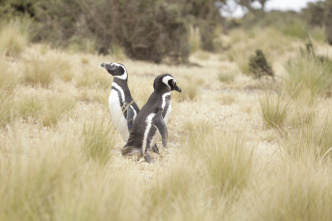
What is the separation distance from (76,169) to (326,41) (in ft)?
49.6

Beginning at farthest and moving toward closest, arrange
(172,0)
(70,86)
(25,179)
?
1. (172,0)
2. (70,86)
3. (25,179)

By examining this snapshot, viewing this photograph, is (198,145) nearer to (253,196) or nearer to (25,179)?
(253,196)

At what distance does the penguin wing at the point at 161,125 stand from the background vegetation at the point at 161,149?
0.21 metres

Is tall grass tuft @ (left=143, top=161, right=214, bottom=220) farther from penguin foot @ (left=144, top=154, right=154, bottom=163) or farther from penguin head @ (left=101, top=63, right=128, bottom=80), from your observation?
penguin head @ (left=101, top=63, right=128, bottom=80)

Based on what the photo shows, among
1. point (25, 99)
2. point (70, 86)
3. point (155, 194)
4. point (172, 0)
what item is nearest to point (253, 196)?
point (155, 194)

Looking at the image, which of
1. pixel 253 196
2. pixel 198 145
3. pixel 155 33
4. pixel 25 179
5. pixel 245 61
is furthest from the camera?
pixel 155 33

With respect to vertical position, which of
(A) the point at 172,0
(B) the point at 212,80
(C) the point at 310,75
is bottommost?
(B) the point at 212,80

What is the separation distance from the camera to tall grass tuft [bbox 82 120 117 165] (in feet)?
9.83

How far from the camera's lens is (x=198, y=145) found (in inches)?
127

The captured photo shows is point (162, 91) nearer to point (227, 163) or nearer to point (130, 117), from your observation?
point (130, 117)

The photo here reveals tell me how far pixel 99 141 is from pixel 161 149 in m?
1.31

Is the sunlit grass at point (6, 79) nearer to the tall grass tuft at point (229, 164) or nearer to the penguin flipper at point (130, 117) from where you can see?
the penguin flipper at point (130, 117)

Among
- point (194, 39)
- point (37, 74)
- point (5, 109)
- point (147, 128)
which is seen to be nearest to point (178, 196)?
point (147, 128)

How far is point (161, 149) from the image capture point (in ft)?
14.1
